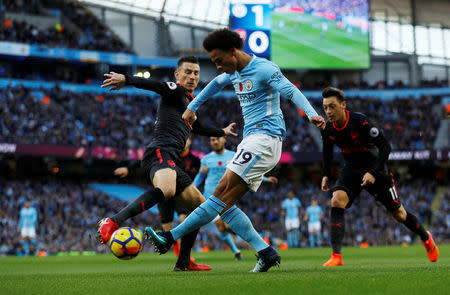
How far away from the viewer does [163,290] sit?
15.9ft

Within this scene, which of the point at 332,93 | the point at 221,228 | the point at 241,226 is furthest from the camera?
the point at 221,228

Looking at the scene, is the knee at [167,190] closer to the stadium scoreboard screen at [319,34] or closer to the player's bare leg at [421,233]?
the player's bare leg at [421,233]

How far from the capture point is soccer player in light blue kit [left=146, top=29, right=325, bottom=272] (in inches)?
250

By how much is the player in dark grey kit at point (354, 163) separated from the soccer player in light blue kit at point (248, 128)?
85.2 inches

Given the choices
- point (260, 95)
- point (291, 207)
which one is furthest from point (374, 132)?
point (291, 207)

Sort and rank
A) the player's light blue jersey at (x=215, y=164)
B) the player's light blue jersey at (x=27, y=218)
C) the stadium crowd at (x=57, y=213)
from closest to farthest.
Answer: the player's light blue jersey at (x=215, y=164) < the player's light blue jersey at (x=27, y=218) < the stadium crowd at (x=57, y=213)

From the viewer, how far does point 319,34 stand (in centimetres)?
4178

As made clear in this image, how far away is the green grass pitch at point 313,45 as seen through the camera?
1604 inches

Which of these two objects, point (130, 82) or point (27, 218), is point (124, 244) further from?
point (27, 218)

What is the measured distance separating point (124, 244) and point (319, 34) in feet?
122

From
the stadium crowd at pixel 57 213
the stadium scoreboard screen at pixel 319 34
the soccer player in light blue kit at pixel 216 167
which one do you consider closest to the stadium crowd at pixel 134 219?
the stadium crowd at pixel 57 213

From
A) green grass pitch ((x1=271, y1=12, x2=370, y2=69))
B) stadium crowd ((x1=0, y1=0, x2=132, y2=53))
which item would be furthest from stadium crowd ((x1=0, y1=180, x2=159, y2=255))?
green grass pitch ((x1=271, y1=12, x2=370, y2=69))

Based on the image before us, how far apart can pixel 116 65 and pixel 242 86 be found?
40377mm

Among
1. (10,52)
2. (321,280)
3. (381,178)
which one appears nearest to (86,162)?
(10,52)
